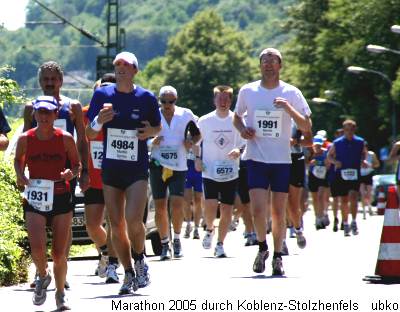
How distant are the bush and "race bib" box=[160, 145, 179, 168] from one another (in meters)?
2.28

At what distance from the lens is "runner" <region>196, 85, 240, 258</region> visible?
62.2 ft

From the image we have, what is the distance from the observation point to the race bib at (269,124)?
14.5 metres

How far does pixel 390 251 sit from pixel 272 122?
6.92 feet

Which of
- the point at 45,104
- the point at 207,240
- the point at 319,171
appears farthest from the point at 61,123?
the point at 319,171

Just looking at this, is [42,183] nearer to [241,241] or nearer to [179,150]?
[179,150]

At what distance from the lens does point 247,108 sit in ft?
48.2

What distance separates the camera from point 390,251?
42.6 ft

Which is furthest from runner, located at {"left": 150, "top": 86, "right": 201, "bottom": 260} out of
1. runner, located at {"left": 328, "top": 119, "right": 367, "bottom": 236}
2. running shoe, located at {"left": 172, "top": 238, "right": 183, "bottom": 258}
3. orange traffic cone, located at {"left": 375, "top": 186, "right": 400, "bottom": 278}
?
runner, located at {"left": 328, "top": 119, "right": 367, "bottom": 236}

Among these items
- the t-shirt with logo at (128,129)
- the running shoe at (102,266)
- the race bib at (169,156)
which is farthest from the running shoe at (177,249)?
the t-shirt with logo at (128,129)

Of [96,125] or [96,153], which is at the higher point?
[96,125]

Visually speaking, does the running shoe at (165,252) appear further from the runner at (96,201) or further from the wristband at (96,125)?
the wristband at (96,125)

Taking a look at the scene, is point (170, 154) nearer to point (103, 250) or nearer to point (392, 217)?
point (103, 250)

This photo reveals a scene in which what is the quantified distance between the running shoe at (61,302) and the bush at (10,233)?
2.34 m

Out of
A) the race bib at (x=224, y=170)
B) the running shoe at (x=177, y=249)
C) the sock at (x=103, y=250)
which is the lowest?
the running shoe at (x=177, y=249)
